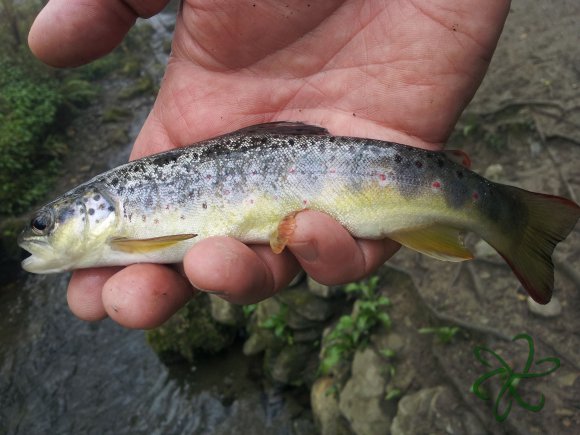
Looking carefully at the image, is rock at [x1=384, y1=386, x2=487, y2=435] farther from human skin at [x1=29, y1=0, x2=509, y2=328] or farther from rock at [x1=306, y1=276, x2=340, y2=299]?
human skin at [x1=29, y1=0, x2=509, y2=328]

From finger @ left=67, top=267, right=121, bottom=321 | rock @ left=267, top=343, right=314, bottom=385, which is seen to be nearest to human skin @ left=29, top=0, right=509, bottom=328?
finger @ left=67, top=267, right=121, bottom=321

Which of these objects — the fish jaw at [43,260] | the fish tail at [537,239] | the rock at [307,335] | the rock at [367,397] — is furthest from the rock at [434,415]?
the fish jaw at [43,260]

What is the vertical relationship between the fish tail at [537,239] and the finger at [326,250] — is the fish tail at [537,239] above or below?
below

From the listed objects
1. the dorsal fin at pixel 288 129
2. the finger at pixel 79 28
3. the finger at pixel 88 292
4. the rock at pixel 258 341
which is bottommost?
the rock at pixel 258 341

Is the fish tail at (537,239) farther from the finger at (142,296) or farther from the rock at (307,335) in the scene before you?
the rock at (307,335)

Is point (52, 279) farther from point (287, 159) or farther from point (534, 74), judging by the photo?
point (534, 74)

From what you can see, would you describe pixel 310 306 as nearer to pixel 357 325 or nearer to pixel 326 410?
pixel 357 325
